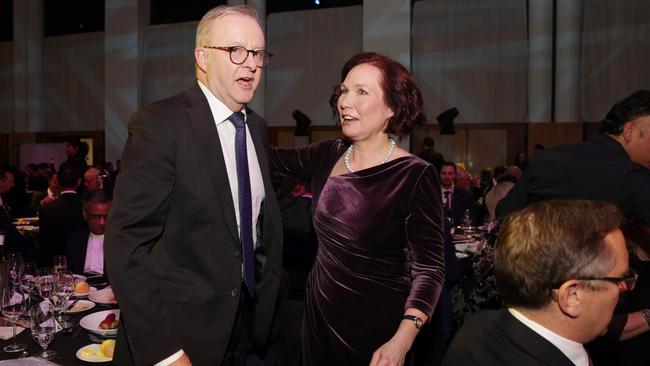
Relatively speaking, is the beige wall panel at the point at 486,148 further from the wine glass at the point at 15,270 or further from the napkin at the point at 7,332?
the napkin at the point at 7,332

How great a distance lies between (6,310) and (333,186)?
4.65 feet

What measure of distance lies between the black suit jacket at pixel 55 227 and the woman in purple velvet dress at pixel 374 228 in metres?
3.48

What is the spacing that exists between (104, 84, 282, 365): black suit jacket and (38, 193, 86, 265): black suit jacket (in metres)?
3.69

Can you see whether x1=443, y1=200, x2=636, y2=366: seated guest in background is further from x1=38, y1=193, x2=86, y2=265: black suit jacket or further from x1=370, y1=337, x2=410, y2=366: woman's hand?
x1=38, y1=193, x2=86, y2=265: black suit jacket

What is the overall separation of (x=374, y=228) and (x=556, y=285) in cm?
78

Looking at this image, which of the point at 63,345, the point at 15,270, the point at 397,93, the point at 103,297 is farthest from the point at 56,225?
the point at 397,93

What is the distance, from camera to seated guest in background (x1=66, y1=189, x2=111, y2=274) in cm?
377

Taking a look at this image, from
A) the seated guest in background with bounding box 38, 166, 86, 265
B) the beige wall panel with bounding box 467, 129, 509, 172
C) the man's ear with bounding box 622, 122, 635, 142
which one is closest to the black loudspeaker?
the beige wall panel with bounding box 467, 129, 509, 172

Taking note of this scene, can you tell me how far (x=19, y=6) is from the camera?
1391 centimetres

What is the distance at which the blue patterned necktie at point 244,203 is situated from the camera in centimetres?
159

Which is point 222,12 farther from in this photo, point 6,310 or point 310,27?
point 310,27

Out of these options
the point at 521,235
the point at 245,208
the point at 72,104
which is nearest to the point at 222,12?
the point at 245,208

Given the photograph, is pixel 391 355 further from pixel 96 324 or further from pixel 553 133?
pixel 553 133

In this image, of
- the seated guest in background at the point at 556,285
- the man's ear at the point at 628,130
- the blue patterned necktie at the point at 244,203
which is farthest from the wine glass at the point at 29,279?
the man's ear at the point at 628,130
